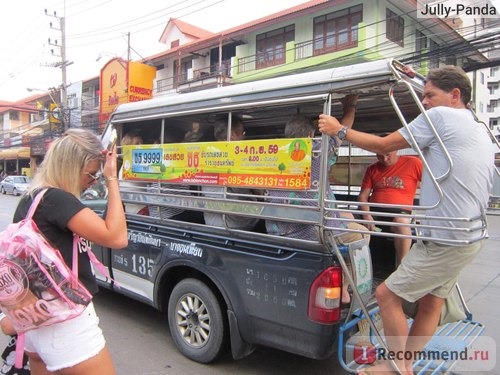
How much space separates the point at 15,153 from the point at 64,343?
4713cm

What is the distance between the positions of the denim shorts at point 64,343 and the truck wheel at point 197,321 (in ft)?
5.39

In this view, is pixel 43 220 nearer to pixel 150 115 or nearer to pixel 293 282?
pixel 293 282

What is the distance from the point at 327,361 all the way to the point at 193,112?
2.51 metres

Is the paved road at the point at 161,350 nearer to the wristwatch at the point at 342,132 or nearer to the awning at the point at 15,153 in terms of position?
the wristwatch at the point at 342,132

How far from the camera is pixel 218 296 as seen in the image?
3469 millimetres

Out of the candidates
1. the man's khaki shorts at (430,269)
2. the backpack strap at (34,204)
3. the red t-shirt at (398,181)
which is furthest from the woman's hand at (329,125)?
the red t-shirt at (398,181)

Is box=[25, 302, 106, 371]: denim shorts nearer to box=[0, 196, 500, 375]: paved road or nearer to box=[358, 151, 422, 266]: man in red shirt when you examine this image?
box=[0, 196, 500, 375]: paved road

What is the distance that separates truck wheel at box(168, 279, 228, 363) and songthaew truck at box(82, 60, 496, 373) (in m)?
0.01

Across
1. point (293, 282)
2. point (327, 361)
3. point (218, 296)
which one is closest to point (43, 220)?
point (293, 282)

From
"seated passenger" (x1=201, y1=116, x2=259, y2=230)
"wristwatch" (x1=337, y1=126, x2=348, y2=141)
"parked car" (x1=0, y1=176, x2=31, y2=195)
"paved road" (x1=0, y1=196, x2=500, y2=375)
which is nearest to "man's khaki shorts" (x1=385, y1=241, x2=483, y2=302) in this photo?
"wristwatch" (x1=337, y1=126, x2=348, y2=141)

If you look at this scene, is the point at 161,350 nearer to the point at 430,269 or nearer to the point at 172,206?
the point at 172,206

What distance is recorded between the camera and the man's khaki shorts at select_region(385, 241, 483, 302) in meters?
2.39

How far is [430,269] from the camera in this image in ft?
7.93

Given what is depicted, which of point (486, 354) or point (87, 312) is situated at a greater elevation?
point (87, 312)
